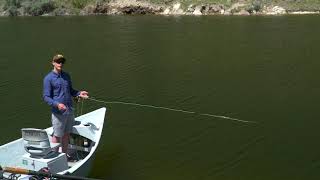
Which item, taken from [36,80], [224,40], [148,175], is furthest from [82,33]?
[148,175]

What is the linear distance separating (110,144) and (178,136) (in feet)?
7.32

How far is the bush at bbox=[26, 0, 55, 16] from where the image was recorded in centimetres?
7038

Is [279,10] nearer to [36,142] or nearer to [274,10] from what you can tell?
[274,10]

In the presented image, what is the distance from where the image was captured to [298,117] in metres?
18.1

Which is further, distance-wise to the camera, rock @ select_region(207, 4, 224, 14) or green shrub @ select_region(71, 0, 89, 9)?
green shrub @ select_region(71, 0, 89, 9)

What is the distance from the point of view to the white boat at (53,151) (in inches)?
453

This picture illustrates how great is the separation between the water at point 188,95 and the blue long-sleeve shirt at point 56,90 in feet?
8.33

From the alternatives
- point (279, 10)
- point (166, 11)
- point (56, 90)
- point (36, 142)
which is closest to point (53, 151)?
point (36, 142)

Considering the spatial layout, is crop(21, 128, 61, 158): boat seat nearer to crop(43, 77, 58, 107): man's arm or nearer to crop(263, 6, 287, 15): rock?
crop(43, 77, 58, 107): man's arm

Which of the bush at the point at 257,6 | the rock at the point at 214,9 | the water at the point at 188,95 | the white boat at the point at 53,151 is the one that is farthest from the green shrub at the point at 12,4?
the white boat at the point at 53,151

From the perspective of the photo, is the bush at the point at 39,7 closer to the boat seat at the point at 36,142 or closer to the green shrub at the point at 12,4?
the green shrub at the point at 12,4

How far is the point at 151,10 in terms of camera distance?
6881 centimetres

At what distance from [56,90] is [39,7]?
61.0m

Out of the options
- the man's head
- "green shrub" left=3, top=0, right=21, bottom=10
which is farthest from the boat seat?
"green shrub" left=3, top=0, right=21, bottom=10
